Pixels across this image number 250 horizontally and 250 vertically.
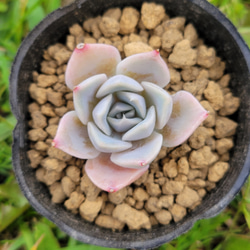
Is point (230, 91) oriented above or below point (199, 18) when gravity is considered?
below

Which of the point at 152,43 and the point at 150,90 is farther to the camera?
the point at 152,43

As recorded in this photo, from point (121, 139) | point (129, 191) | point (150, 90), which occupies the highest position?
point (150, 90)

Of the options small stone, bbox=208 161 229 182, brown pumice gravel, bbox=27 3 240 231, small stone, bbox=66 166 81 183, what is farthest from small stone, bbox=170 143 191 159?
A: small stone, bbox=66 166 81 183

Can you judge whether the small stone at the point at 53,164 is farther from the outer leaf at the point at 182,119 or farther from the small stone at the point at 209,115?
the small stone at the point at 209,115

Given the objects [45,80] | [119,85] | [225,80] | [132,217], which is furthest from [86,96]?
[225,80]

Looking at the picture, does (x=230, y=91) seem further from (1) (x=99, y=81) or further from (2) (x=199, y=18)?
(1) (x=99, y=81)

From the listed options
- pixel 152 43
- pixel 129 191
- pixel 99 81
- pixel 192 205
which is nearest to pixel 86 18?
pixel 152 43
